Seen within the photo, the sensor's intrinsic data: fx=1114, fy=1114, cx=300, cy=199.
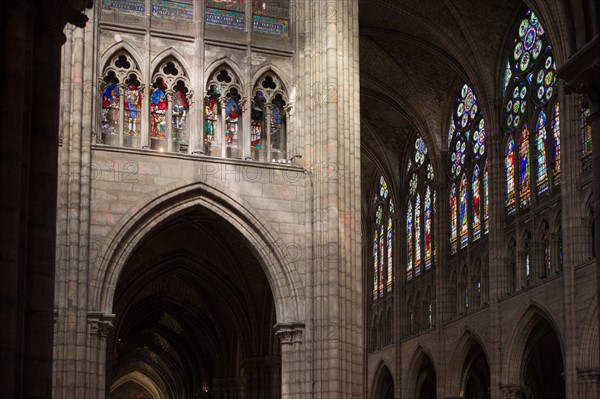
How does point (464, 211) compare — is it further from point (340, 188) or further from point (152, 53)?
point (152, 53)

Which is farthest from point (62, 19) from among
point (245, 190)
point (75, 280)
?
point (245, 190)

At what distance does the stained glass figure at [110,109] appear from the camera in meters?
23.9

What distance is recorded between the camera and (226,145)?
2462 cm

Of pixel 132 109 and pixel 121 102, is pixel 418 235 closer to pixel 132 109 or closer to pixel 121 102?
pixel 132 109

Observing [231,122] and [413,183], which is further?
[413,183]

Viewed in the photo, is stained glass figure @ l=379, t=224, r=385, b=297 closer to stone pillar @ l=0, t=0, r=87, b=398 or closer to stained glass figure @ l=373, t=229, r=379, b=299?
stained glass figure @ l=373, t=229, r=379, b=299

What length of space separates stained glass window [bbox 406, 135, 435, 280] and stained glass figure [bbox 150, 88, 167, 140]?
1549 centimetres

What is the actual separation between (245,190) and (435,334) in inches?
565

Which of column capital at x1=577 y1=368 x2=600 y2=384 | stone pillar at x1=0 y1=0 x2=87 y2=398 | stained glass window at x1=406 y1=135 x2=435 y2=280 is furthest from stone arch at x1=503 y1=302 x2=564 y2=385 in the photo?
stone pillar at x1=0 y1=0 x2=87 y2=398

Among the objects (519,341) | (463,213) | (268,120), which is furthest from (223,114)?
(463,213)

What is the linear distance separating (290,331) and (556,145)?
1045cm

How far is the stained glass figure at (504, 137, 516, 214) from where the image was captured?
32.1 meters

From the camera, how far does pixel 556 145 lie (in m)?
30.0

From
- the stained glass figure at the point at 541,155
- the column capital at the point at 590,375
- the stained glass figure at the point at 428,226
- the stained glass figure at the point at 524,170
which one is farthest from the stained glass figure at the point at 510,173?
the column capital at the point at 590,375
